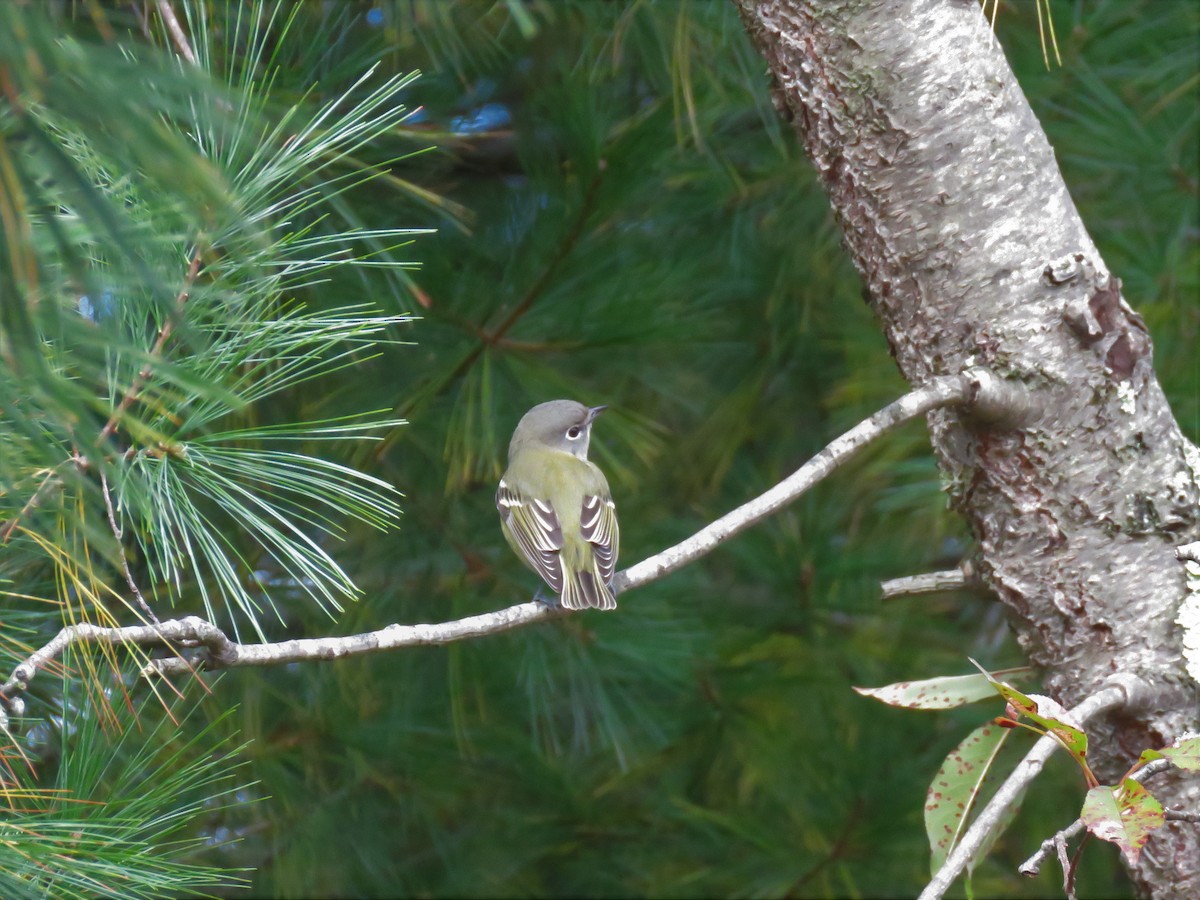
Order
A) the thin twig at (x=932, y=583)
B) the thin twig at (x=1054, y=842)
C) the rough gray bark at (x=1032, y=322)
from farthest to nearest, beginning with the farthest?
the thin twig at (x=932, y=583) → the rough gray bark at (x=1032, y=322) → the thin twig at (x=1054, y=842)

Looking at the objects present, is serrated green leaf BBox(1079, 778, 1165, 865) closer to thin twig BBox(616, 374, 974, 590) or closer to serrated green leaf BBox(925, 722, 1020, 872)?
serrated green leaf BBox(925, 722, 1020, 872)

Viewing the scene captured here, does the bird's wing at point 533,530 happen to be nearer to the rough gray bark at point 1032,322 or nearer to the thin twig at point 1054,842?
the rough gray bark at point 1032,322

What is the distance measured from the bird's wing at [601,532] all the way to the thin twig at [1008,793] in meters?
1.03

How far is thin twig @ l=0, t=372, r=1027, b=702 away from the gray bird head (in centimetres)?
86

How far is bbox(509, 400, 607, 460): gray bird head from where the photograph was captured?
9.07 feet

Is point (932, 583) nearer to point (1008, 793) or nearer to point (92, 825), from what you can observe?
point (1008, 793)

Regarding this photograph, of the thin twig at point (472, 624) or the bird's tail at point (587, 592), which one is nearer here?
the thin twig at point (472, 624)

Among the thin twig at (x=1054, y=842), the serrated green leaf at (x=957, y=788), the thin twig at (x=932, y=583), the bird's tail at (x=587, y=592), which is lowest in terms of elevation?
the serrated green leaf at (x=957, y=788)

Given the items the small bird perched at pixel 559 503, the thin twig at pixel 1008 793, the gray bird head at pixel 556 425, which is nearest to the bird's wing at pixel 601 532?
the small bird perched at pixel 559 503

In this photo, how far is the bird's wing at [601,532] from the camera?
2506 millimetres

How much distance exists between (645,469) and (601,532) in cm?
123

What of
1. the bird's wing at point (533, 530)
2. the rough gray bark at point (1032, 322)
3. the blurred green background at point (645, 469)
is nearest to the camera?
the rough gray bark at point (1032, 322)

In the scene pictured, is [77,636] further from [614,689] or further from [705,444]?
[705,444]

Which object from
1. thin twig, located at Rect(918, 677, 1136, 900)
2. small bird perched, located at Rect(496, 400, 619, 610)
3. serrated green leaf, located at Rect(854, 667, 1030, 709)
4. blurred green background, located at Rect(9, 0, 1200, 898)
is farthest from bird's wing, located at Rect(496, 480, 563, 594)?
thin twig, located at Rect(918, 677, 1136, 900)
